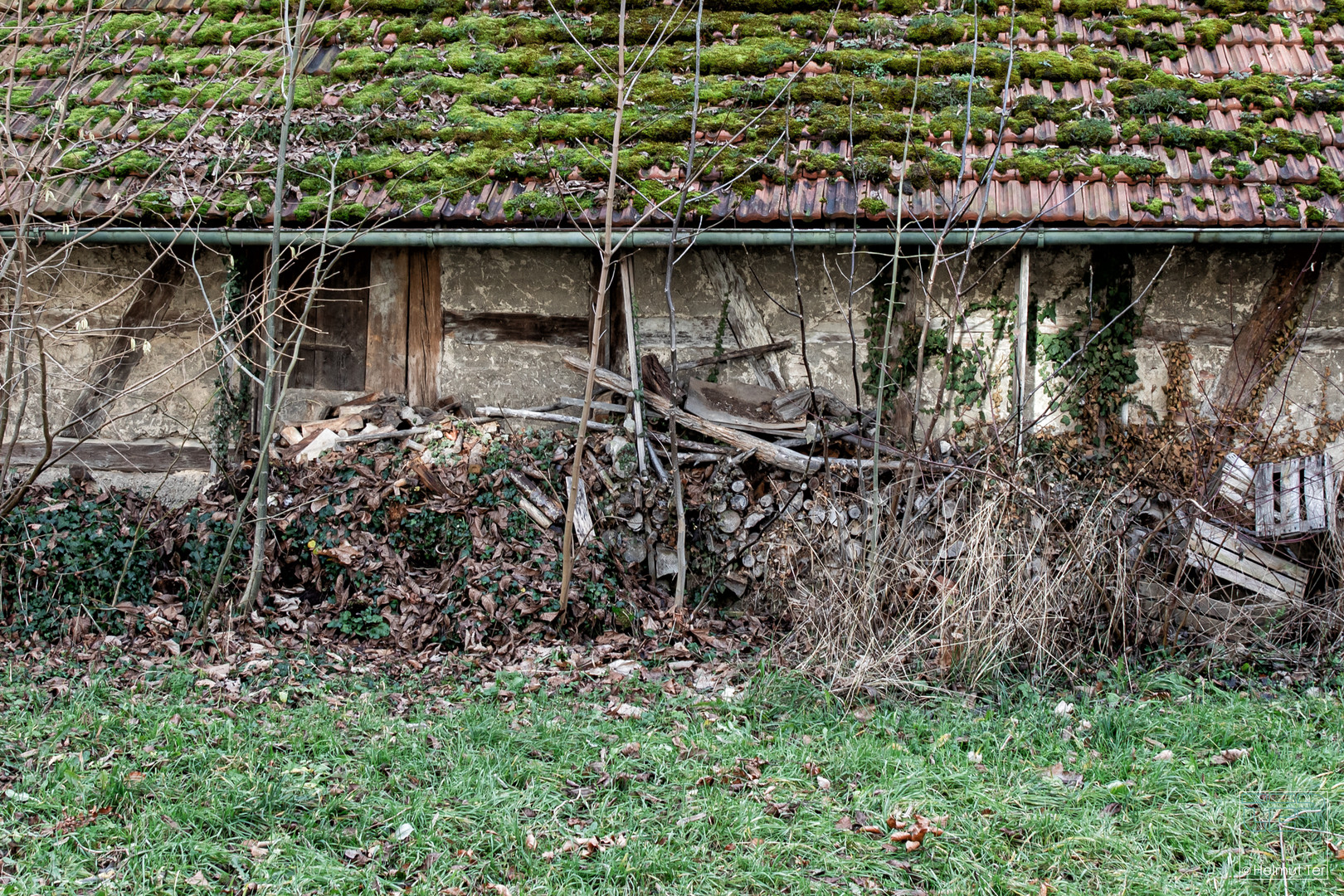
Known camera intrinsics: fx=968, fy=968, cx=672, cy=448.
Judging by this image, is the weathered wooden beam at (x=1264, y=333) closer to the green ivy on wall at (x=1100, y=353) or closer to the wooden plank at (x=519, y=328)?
the green ivy on wall at (x=1100, y=353)

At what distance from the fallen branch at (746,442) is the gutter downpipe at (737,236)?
97cm

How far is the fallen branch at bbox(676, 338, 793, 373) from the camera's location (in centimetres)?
662

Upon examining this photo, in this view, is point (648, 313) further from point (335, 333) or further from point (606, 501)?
point (335, 333)

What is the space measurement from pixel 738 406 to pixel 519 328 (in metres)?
1.65

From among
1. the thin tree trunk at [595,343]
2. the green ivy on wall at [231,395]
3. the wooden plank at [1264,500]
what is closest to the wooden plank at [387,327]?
the green ivy on wall at [231,395]

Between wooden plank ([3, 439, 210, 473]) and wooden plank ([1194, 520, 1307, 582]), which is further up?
wooden plank ([3, 439, 210, 473])

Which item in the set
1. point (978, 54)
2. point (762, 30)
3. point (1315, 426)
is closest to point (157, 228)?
point (762, 30)

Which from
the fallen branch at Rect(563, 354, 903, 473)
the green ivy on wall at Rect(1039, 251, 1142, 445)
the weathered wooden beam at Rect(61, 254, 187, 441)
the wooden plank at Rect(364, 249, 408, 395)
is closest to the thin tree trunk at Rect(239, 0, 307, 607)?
the wooden plank at Rect(364, 249, 408, 395)

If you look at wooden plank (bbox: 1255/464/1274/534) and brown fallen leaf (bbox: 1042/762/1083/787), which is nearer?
brown fallen leaf (bbox: 1042/762/1083/787)

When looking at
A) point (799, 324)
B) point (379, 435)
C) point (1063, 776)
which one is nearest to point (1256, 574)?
point (1063, 776)

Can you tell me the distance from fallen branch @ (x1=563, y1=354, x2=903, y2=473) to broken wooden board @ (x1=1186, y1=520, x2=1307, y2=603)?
5.84 ft

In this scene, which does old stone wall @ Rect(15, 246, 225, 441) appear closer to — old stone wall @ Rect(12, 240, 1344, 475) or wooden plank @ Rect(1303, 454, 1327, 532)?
old stone wall @ Rect(12, 240, 1344, 475)

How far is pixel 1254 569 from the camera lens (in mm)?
5246

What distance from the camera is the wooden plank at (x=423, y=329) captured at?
270 inches
